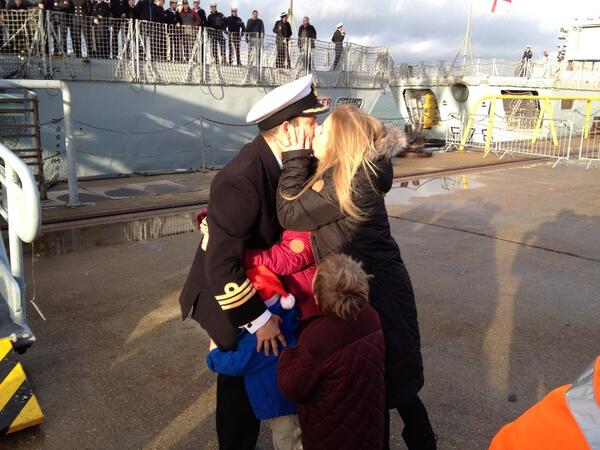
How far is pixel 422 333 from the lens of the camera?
419 centimetres

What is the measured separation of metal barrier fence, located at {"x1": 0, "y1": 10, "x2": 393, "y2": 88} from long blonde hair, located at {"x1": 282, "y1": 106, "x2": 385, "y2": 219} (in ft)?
34.5

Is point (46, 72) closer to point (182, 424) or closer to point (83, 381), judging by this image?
point (83, 381)

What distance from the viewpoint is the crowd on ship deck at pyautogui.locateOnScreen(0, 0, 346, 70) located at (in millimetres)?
10789

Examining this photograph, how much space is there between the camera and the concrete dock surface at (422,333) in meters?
3.05

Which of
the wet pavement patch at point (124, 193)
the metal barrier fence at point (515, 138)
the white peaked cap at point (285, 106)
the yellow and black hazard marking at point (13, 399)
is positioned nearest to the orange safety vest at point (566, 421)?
the white peaked cap at point (285, 106)

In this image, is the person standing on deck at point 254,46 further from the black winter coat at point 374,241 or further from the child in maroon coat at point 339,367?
the child in maroon coat at point 339,367

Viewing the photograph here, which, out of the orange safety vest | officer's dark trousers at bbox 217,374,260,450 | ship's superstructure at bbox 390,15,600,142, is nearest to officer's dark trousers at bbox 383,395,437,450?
officer's dark trousers at bbox 217,374,260,450

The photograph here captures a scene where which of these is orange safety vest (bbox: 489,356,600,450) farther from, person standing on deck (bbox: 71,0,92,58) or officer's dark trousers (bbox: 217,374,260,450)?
person standing on deck (bbox: 71,0,92,58)

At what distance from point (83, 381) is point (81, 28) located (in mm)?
10019

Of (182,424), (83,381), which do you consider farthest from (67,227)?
(182,424)

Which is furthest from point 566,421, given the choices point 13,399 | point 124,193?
point 124,193

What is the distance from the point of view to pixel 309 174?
2.18 m

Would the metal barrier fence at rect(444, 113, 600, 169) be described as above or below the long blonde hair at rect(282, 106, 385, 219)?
below

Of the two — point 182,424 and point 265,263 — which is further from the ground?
point 265,263
